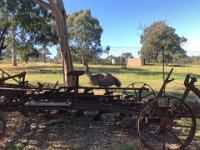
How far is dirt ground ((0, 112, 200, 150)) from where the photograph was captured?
21.3 ft

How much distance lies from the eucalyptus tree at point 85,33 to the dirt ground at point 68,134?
60.7 m

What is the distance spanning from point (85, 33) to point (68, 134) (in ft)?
211

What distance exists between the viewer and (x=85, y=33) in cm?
7094

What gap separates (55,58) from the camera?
7800cm

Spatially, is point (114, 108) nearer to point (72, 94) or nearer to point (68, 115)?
point (72, 94)

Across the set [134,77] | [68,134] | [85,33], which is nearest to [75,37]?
[85,33]

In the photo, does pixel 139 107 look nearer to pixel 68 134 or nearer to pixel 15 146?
pixel 68 134

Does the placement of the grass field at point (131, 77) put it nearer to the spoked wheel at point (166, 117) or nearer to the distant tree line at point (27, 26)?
the distant tree line at point (27, 26)

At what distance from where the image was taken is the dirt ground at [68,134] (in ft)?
21.3

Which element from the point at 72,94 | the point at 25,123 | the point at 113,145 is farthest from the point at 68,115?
the point at 113,145

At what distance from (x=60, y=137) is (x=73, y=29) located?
214 feet

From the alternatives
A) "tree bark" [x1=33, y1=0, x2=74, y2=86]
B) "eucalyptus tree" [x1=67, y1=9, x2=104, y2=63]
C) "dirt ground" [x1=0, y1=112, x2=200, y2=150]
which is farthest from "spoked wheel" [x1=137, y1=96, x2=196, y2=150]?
"eucalyptus tree" [x1=67, y1=9, x2=104, y2=63]

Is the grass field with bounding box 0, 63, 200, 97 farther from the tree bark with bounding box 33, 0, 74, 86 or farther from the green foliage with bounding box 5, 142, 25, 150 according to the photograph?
the green foliage with bounding box 5, 142, 25, 150

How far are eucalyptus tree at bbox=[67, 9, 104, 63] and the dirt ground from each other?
60727 mm
